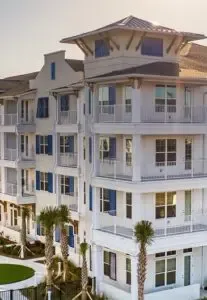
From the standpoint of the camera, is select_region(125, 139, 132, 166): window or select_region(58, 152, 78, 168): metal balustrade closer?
select_region(125, 139, 132, 166): window

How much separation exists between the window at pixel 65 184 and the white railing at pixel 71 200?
0.28 meters

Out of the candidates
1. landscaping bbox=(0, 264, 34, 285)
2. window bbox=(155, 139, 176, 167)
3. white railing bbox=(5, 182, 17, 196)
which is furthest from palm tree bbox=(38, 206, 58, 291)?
white railing bbox=(5, 182, 17, 196)

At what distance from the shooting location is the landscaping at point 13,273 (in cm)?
3238

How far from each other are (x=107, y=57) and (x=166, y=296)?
43.6ft

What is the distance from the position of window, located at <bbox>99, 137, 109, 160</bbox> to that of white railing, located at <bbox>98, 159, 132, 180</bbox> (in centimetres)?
33

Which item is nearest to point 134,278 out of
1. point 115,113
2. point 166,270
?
point 166,270

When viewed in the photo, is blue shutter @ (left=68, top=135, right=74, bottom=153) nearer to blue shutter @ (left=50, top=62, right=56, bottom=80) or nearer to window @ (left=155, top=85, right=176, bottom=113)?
blue shutter @ (left=50, top=62, right=56, bottom=80)

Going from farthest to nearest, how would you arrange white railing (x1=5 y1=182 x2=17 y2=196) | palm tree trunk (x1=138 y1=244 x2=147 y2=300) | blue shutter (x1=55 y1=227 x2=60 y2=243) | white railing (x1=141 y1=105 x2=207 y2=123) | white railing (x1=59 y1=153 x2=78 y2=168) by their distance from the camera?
white railing (x1=5 y1=182 x2=17 y2=196)
blue shutter (x1=55 y1=227 x2=60 y2=243)
white railing (x1=59 y1=153 x2=78 y2=168)
white railing (x1=141 y1=105 x2=207 y2=123)
palm tree trunk (x1=138 y1=244 x2=147 y2=300)

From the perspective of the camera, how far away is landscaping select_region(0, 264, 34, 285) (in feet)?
106

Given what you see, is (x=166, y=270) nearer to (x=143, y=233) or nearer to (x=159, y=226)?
(x=159, y=226)

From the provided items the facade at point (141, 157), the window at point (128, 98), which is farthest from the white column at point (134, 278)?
the window at point (128, 98)

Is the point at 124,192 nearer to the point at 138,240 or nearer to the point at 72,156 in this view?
the point at 138,240

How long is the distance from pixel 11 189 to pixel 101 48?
49.0 feet

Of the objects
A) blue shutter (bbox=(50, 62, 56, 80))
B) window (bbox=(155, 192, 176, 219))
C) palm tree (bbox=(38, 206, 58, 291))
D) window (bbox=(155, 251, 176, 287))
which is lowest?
window (bbox=(155, 251, 176, 287))
